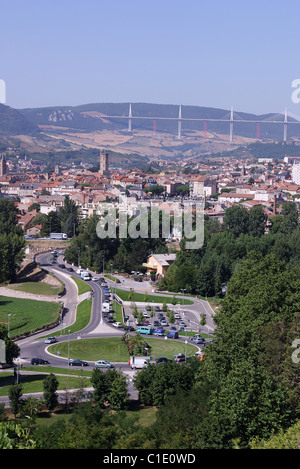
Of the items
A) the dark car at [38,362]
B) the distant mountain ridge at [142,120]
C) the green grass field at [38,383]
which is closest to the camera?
the green grass field at [38,383]

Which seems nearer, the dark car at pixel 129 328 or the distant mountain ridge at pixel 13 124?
the dark car at pixel 129 328

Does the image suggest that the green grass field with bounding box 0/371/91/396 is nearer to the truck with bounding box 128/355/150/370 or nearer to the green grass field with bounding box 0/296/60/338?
the truck with bounding box 128/355/150/370

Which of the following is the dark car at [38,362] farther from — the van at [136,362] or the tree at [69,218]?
the tree at [69,218]

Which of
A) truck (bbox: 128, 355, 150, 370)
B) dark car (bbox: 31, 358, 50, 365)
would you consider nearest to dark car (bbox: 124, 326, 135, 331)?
truck (bbox: 128, 355, 150, 370)

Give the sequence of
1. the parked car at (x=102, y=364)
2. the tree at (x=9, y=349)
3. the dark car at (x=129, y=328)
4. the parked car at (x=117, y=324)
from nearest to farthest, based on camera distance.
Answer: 1. the tree at (x=9, y=349)
2. the parked car at (x=102, y=364)
3. the dark car at (x=129, y=328)
4. the parked car at (x=117, y=324)

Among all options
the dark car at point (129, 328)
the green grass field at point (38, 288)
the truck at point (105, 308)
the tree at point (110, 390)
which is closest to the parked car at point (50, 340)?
the dark car at point (129, 328)

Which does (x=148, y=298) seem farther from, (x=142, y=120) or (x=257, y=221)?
(x=142, y=120)

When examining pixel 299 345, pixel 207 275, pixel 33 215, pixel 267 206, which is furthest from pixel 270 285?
pixel 267 206
